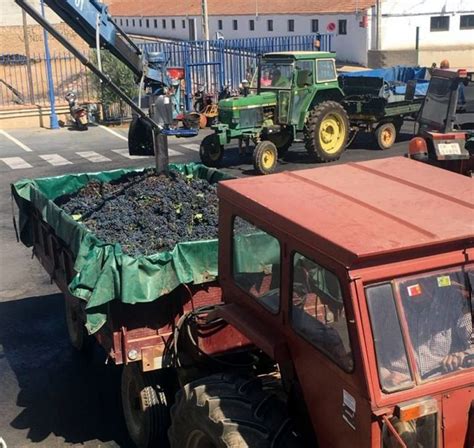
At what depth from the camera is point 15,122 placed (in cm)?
2203

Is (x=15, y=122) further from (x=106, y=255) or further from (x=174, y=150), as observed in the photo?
(x=106, y=255)

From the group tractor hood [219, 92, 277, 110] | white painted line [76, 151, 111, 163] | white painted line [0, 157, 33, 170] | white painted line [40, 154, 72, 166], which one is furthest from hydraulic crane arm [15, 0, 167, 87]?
white painted line [0, 157, 33, 170]

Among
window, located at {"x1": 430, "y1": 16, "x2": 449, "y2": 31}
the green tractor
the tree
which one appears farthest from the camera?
window, located at {"x1": 430, "y1": 16, "x2": 449, "y2": 31}

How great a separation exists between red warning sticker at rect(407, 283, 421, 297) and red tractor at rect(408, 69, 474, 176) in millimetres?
5791

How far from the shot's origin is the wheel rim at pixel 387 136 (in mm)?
17422

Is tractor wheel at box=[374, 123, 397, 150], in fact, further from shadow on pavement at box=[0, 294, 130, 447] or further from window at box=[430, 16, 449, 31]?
window at box=[430, 16, 449, 31]

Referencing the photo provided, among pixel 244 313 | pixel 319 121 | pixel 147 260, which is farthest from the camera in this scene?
pixel 319 121

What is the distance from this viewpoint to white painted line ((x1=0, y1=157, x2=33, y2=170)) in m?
16.5

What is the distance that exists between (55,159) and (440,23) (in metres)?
29.2

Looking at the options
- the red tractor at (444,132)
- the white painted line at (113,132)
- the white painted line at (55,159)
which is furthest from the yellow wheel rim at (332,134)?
the white painted line at (113,132)

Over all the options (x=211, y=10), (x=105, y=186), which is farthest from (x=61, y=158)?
(x=211, y=10)

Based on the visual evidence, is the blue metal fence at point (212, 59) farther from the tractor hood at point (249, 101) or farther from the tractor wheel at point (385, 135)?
the tractor hood at point (249, 101)

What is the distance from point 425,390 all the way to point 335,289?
58 centimetres

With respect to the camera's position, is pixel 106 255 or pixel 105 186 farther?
pixel 105 186
